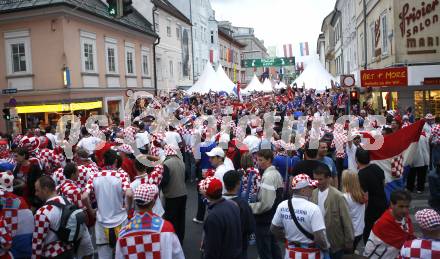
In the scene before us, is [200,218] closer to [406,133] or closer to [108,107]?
[406,133]

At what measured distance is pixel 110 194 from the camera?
5.63 metres

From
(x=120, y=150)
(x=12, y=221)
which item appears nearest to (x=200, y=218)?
(x=120, y=150)

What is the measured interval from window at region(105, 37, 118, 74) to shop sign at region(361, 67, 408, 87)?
14.6m

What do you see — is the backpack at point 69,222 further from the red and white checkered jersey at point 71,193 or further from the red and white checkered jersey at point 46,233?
the red and white checkered jersey at point 71,193

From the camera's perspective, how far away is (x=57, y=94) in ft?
69.8

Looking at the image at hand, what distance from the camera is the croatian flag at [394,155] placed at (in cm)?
718

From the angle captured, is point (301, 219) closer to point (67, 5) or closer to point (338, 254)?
point (338, 254)

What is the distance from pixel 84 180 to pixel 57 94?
647 inches

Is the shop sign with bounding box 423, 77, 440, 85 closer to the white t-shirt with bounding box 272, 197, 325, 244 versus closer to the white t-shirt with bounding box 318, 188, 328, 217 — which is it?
the white t-shirt with bounding box 318, 188, 328, 217

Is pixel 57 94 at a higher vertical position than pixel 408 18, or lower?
lower

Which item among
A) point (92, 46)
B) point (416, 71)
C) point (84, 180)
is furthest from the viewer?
point (92, 46)

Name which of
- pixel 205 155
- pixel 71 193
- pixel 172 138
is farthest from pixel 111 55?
pixel 71 193

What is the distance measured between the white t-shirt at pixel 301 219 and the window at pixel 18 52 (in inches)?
796

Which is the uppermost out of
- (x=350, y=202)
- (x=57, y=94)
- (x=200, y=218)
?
(x=57, y=94)
